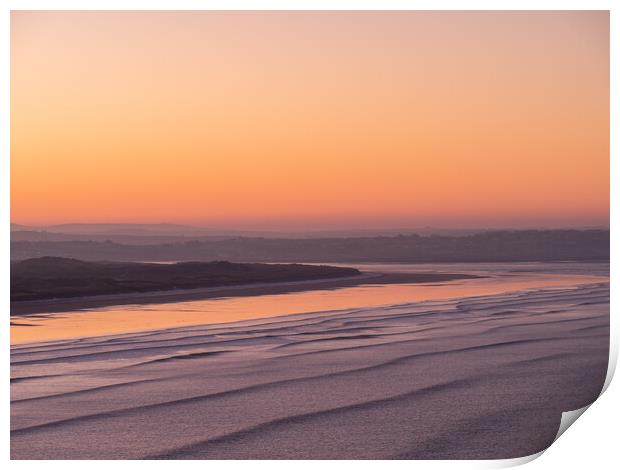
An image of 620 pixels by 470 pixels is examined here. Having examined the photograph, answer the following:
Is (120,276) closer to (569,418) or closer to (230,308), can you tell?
(230,308)

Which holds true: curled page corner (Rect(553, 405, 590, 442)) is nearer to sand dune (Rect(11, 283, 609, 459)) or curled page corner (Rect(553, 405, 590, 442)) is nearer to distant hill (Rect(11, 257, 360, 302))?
sand dune (Rect(11, 283, 609, 459))

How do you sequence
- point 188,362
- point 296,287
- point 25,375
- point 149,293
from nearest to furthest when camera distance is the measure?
point 25,375 < point 188,362 < point 149,293 < point 296,287

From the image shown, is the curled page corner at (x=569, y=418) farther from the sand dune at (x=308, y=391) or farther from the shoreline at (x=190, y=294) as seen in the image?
the shoreline at (x=190, y=294)

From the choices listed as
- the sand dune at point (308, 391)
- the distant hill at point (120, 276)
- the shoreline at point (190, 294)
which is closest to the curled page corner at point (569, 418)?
the sand dune at point (308, 391)

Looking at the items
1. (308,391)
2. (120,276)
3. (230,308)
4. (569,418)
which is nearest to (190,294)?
(120,276)

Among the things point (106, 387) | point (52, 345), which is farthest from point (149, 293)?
point (106, 387)
